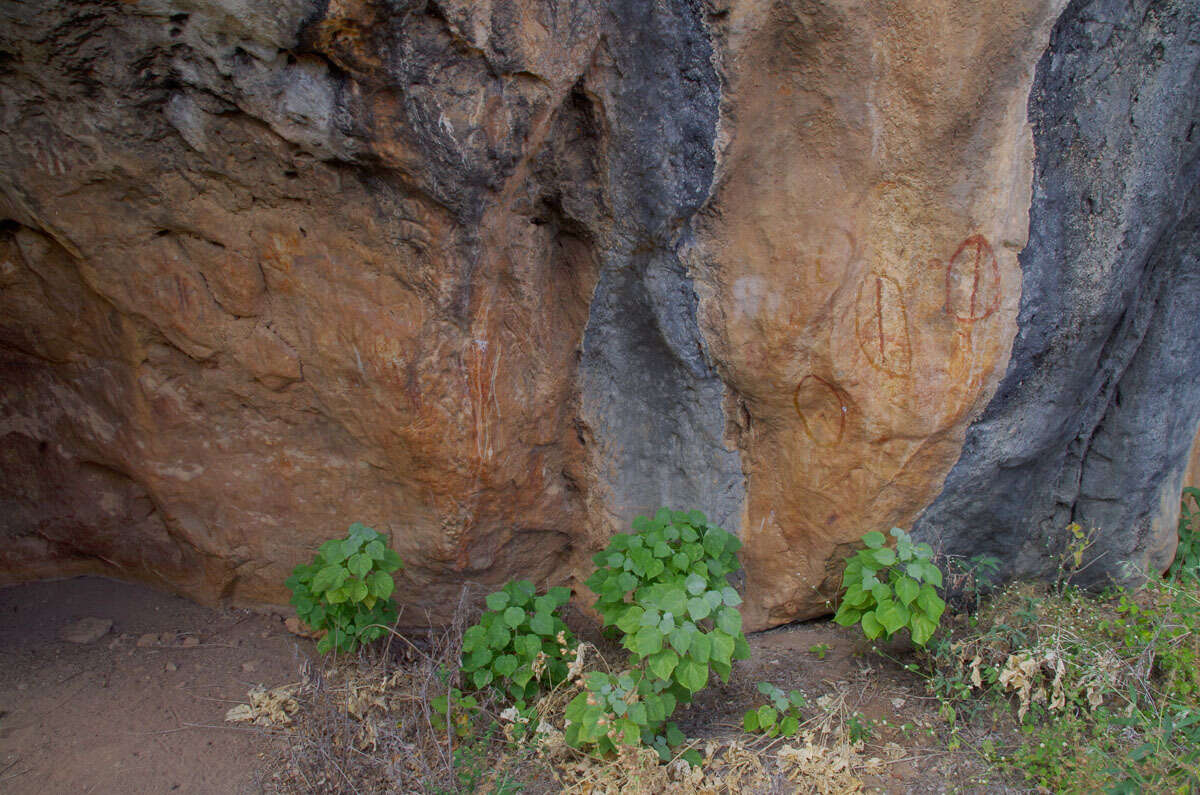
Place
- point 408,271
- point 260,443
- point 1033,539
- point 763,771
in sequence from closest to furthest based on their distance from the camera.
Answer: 1. point 763,771
2. point 408,271
3. point 260,443
4. point 1033,539

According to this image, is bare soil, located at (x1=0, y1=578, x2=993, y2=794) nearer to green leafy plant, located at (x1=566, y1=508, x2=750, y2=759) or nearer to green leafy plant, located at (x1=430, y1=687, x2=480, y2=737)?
green leafy plant, located at (x1=566, y1=508, x2=750, y2=759)

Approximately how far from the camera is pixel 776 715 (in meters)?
2.59

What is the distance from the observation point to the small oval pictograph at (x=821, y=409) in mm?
2793

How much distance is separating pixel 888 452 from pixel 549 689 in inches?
51.8

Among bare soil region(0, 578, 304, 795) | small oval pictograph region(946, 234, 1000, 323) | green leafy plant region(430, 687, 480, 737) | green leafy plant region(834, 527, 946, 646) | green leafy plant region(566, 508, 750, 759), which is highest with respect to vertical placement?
small oval pictograph region(946, 234, 1000, 323)

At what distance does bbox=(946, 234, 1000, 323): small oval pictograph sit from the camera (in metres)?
2.55

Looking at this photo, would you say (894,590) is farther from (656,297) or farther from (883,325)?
(656,297)

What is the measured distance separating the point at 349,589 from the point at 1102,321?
2.52 meters

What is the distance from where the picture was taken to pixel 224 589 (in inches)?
128

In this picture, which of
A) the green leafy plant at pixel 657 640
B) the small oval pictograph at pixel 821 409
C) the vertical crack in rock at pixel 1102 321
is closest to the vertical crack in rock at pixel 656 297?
the small oval pictograph at pixel 821 409

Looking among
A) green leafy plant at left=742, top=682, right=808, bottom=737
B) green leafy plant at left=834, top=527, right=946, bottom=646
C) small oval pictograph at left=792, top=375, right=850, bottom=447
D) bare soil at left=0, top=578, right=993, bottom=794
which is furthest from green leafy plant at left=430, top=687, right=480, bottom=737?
small oval pictograph at left=792, top=375, right=850, bottom=447

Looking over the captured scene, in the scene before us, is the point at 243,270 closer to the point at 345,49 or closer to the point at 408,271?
the point at 408,271

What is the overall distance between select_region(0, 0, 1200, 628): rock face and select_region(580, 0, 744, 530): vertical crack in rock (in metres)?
0.01

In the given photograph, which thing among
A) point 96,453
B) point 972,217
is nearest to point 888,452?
point 972,217
